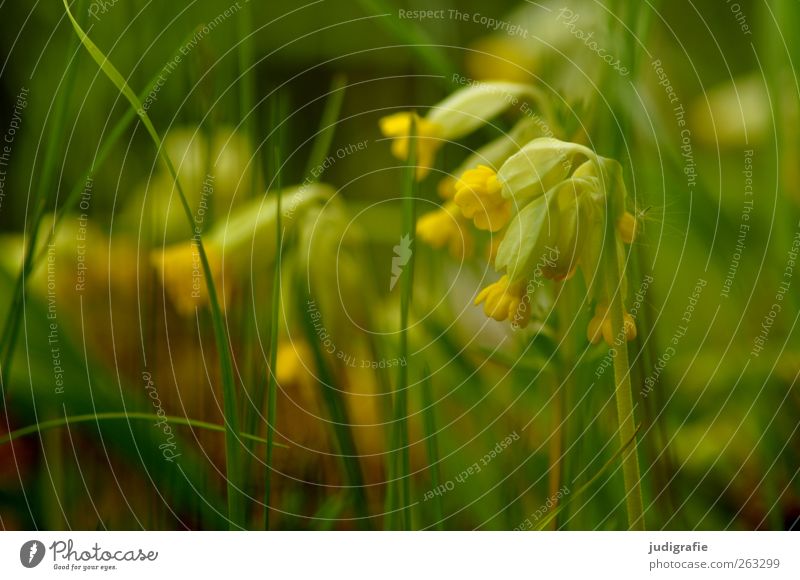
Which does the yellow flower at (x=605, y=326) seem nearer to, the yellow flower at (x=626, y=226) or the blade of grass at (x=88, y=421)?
the yellow flower at (x=626, y=226)

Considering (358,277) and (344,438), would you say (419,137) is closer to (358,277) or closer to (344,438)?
(358,277)

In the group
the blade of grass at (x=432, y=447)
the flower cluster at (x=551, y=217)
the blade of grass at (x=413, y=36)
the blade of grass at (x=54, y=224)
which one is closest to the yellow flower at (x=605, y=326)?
the flower cluster at (x=551, y=217)

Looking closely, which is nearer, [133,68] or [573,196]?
[573,196]

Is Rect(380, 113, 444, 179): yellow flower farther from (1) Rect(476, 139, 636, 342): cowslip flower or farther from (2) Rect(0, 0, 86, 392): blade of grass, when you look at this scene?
(2) Rect(0, 0, 86, 392): blade of grass

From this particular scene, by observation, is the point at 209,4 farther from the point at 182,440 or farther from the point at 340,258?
the point at 182,440

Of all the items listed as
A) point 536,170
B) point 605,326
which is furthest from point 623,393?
point 536,170
